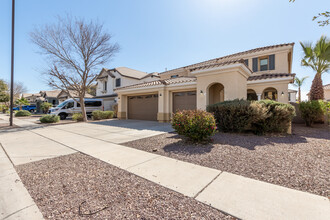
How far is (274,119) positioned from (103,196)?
7318 mm

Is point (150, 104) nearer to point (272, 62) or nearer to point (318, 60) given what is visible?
point (272, 62)

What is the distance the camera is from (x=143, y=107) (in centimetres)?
1434

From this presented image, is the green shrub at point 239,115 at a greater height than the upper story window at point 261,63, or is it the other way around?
the upper story window at point 261,63

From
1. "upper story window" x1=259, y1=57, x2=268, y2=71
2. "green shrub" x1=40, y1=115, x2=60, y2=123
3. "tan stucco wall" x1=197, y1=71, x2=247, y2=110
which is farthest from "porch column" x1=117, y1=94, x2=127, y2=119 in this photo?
"upper story window" x1=259, y1=57, x2=268, y2=71

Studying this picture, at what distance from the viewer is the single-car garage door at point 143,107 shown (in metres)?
13.5

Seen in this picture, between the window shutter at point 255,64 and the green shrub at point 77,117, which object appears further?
the window shutter at point 255,64

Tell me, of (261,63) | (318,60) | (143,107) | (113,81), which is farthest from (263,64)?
(113,81)

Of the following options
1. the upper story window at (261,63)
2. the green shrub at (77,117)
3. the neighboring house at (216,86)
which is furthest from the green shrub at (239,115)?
the green shrub at (77,117)

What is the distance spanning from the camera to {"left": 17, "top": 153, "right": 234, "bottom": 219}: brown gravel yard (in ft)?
6.60

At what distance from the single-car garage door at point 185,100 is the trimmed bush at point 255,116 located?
14.2 ft

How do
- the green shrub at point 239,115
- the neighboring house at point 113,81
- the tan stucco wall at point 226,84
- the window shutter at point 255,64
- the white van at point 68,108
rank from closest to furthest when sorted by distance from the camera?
the green shrub at point 239,115 → the tan stucco wall at point 226,84 → the window shutter at point 255,64 → the white van at point 68,108 → the neighboring house at point 113,81

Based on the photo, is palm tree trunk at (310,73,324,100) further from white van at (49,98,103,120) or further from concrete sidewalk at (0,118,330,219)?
white van at (49,98,103,120)

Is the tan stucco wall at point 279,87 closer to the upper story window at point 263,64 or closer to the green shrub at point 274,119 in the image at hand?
the upper story window at point 263,64

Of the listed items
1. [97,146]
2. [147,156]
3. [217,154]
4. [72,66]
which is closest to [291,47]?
[217,154]
